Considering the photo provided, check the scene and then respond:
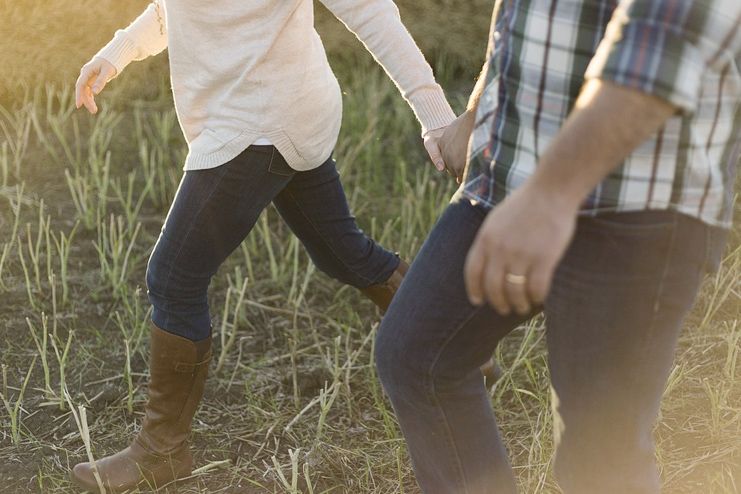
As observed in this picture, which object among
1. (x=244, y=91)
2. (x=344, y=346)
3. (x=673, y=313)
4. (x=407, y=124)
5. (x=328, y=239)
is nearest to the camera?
(x=673, y=313)

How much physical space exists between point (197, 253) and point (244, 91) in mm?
332

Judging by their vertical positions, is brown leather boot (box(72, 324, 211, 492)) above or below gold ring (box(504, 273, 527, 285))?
below

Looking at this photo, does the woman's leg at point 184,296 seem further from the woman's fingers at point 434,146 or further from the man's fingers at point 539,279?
the man's fingers at point 539,279

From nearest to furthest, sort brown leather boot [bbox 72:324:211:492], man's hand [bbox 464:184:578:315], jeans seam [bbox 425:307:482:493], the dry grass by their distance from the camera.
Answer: man's hand [bbox 464:184:578:315] < jeans seam [bbox 425:307:482:493] < brown leather boot [bbox 72:324:211:492] < the dry grass

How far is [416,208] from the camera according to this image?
11.0 ft

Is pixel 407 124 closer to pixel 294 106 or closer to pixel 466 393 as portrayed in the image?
pixel 294 106

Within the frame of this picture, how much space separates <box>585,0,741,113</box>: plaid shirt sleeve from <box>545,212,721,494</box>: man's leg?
0.21 m

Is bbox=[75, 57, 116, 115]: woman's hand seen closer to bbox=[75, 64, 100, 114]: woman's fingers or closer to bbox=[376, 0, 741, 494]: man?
bbox=[75, 64, 100, 114]: woman's fingers

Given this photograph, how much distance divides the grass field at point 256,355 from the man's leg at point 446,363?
54 centimetres

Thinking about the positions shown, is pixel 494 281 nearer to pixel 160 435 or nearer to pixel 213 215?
pixel 213 215

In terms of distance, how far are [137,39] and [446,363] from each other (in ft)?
3.78

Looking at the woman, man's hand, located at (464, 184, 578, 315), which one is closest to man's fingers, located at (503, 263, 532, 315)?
man's hand, located at (464, 184, 578, 315)

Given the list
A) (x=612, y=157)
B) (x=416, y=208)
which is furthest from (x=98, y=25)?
(x=612, y=157)

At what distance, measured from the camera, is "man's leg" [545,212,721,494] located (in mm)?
1331
